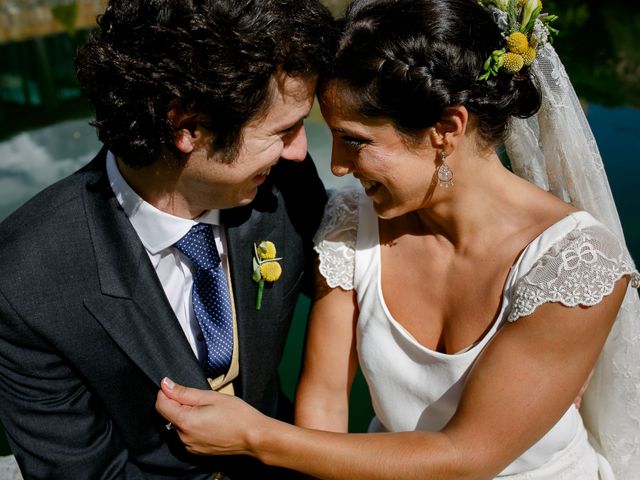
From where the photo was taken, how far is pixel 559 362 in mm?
1387

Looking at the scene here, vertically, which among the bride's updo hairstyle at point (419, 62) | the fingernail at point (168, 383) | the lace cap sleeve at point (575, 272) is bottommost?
the fingernail at point (168, 383)

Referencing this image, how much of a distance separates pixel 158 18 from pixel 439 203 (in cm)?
74

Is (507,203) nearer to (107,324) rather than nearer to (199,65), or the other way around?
(199,65)

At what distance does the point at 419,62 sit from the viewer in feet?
4.35

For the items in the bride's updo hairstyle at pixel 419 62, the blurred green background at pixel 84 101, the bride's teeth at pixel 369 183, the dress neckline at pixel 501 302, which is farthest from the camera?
the blurred green background at pixel 84 101

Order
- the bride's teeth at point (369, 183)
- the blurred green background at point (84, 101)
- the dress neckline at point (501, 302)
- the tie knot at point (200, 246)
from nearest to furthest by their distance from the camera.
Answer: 1. the dress neckline at point (501, 302)
2. the bride's teeth at point (369, 183)
3. the tie knot at point (200, 246)
4. the blurred green background at point (84, 101)

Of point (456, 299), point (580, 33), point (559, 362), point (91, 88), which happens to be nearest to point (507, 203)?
point (456, 299)

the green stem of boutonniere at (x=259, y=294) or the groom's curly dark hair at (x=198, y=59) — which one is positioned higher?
the groom's curly dark hair at (x=198, y=59)

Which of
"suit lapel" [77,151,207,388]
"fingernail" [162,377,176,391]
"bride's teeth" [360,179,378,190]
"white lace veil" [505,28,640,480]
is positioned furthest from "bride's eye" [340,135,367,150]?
"fingernail" [162,377,176,391]

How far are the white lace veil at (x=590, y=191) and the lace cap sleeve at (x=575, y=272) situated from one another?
147 millimetres

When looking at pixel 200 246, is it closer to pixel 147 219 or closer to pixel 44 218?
pixel 147 219

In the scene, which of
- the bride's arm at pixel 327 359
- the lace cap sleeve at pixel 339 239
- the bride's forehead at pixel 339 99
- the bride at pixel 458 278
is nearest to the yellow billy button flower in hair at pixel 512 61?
the bride at pixel 458 278

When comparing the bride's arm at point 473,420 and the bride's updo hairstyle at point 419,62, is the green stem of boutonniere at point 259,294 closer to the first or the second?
the bride's arm at point 473,420

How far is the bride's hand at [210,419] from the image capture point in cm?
147
